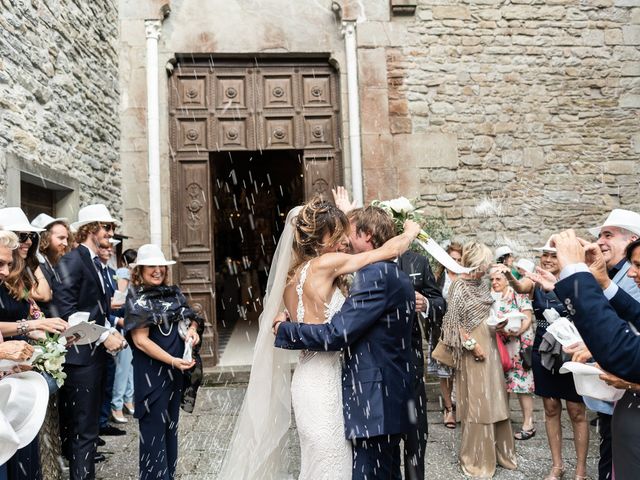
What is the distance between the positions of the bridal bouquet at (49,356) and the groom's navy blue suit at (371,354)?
1254 mm

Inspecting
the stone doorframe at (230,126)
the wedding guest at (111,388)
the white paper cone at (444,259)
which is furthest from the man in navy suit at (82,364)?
the stone doorframe at (230,126)

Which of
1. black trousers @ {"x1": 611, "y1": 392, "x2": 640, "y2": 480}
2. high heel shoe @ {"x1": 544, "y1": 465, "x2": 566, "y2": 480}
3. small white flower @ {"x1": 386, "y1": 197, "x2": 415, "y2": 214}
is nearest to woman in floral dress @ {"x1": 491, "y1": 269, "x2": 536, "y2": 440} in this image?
high heel shoe @ {"x1": 544, "y1": 465, "x2": 566, "y2": 480}

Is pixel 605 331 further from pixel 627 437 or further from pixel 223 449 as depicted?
pixel 223 449

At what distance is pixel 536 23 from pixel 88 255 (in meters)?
7.89

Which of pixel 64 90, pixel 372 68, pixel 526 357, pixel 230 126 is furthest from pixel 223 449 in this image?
pixel 372 68

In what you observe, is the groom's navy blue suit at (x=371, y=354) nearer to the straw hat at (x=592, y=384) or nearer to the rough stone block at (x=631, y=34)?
the straw hat at (x=592, y=384)

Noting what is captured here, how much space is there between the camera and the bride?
2609mm

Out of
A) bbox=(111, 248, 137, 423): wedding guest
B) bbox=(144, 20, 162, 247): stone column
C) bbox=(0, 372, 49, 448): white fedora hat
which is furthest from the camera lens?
bbox=(144, 20, 162, 247): stone column

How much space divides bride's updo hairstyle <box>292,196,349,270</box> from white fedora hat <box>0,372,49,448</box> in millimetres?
1446

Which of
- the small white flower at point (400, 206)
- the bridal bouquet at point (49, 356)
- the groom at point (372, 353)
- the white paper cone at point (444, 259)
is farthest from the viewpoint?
the small white flower at point (400, 206)

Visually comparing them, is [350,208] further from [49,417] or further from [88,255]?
[49,417]

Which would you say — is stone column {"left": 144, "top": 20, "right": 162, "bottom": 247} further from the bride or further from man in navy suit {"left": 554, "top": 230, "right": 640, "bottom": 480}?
man in navy suit {"left": 554, "top": 230, "right": 640, "bottom": 480}

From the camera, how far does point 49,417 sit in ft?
12.3

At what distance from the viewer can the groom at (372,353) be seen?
2500 millimetres
